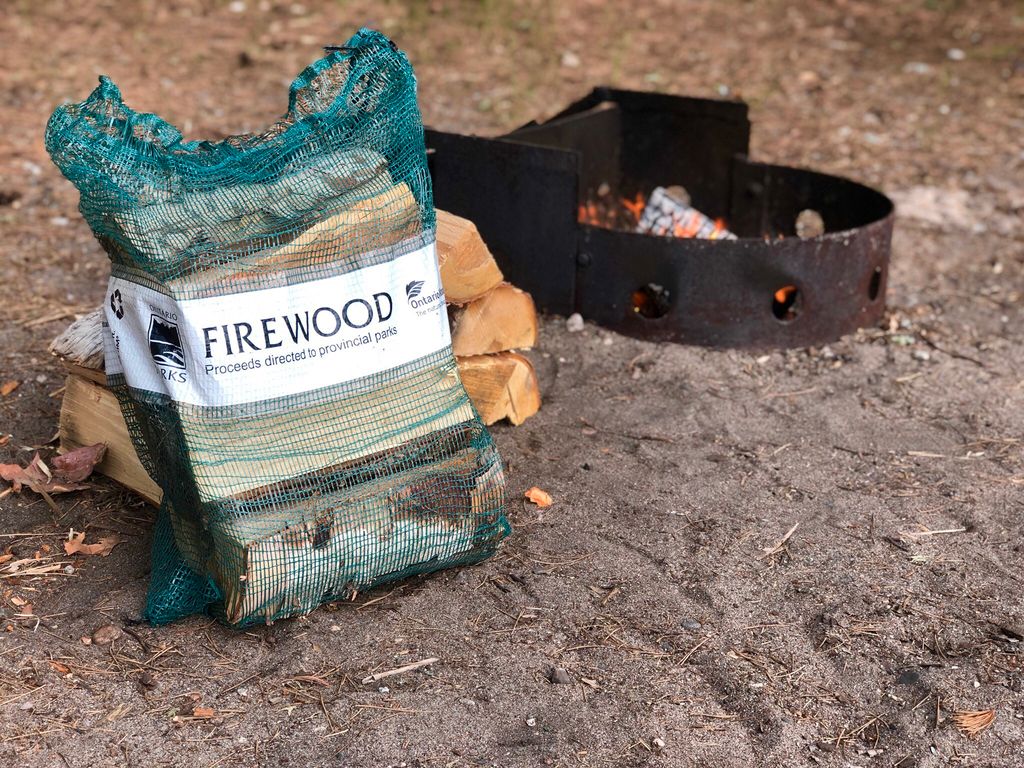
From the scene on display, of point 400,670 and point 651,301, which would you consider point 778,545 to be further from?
point 651,301

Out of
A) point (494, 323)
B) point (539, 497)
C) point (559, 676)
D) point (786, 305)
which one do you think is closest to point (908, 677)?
point (559, 676)

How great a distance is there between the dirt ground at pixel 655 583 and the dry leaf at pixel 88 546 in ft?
0.13

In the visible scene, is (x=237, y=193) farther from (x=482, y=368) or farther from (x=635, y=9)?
(x=635, y=9)

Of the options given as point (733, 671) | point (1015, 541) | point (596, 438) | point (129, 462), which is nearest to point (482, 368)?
point (596, 438)

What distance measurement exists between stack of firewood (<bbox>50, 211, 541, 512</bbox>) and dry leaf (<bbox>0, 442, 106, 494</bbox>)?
62 mm

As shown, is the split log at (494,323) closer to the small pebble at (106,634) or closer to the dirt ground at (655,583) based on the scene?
the dirt ground at (655,583)

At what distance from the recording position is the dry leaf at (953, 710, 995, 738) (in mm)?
2441

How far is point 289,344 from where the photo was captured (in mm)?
2586

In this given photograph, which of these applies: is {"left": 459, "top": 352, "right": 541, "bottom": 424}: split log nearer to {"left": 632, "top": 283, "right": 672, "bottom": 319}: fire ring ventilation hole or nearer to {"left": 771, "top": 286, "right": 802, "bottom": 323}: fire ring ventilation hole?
{"left": 632, "top": 283, "right": 672, "bottom": 319}: fire ring ventilation hole

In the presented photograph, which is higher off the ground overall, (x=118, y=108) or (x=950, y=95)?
(x=118, y=108)

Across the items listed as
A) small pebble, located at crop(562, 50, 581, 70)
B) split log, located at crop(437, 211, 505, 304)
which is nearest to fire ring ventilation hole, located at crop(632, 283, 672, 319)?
split log, located at crop(437, 211, 505, 304)

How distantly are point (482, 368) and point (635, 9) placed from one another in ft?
17.8

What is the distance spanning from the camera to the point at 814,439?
3664mm

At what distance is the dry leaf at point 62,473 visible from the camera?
3133 mm
